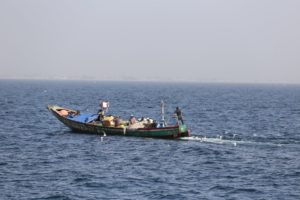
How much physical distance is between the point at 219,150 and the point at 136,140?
915 cm

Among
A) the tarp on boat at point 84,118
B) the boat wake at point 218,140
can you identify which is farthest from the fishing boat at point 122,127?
the boat wake at point 218,140

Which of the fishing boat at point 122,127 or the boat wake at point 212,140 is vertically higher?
the fishing boat at point 122,127

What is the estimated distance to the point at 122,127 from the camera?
5441 cm

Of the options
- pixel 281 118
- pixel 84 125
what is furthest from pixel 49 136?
pixel 281 118

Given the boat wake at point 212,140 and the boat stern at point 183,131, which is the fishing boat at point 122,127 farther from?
the boat wake at point 212,140

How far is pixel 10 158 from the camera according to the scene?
4116 cm

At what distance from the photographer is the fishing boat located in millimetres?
51719

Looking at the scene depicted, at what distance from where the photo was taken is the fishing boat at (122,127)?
170 ft

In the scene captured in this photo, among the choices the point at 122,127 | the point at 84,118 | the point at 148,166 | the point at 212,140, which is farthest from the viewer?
the point at 84,118

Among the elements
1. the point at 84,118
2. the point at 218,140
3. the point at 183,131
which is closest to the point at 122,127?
the point at 84,118

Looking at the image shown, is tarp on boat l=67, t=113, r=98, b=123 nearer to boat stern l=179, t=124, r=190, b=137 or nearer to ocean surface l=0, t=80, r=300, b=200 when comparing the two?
ocean surface l=0, t=80, r=300, b=200

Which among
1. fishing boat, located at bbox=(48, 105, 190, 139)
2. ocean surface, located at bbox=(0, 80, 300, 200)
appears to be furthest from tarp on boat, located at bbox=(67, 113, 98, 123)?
ocean surface, located at bbox=(0, 80, 300, 200)

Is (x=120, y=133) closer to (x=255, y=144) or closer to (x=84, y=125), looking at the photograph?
(x=84, y=125)

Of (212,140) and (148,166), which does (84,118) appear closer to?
(212,140)
